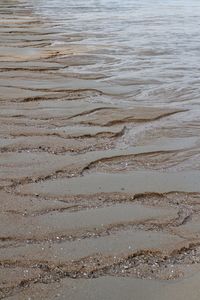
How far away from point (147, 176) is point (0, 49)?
20.5 ft

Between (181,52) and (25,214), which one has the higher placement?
(25,214)

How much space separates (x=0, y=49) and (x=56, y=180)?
6204mm

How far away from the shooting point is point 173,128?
4.86 meters

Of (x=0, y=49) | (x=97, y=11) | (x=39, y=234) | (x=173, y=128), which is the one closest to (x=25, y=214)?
(x=39, y=234)

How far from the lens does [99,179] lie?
3656mm

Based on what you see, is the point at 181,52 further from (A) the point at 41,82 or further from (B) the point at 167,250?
(B) the point at 167,250

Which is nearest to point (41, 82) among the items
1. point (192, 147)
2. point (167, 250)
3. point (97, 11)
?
point (192, 147)

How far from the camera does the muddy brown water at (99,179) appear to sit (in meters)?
2.51

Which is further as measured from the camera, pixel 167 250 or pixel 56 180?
pixel 56 180

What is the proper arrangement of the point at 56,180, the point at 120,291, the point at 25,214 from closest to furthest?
the point at 120,291, the point at 25,214, the point at 56,180

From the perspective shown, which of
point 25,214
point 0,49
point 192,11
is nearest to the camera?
point 25,214

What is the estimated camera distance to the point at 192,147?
14.3 ft

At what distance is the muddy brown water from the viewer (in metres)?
2.51

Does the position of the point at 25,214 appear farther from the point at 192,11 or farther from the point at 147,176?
the point at 192,11
